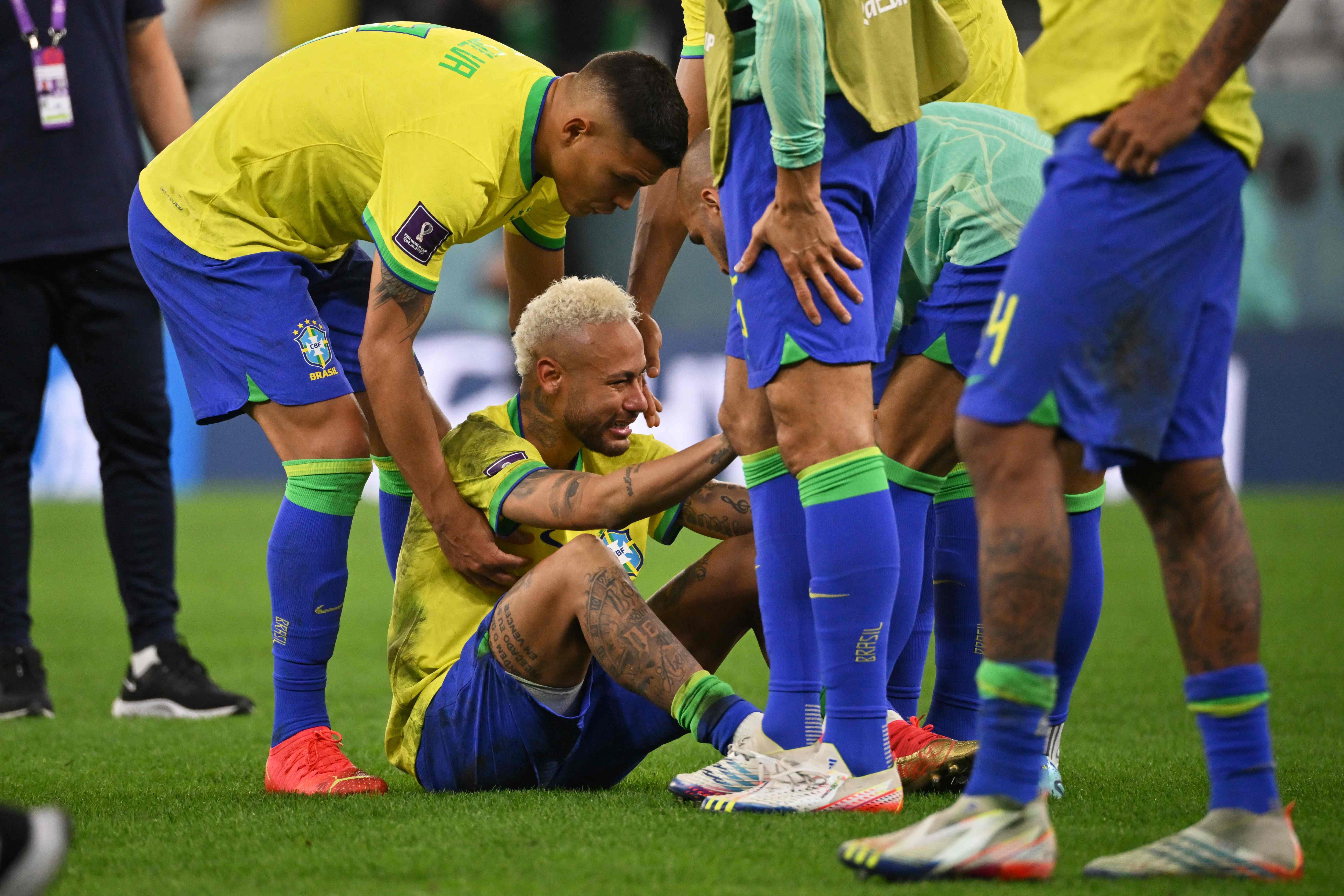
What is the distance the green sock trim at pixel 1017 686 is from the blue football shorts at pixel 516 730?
0.86 m

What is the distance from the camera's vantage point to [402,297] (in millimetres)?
2885

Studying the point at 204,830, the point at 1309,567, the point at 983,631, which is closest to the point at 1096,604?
the point at 983,631

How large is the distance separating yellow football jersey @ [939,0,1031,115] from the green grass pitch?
61.4 inches

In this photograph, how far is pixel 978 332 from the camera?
2.80 m

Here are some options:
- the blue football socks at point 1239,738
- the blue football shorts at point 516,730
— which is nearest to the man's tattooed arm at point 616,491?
the blue football shorts at point 516,730

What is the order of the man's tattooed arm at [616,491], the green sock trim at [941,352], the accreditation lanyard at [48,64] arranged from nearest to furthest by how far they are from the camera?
the man's tattooed arm at [616,491] < the green sock trim at [941,352] < the accreditation lanyard at [48,64]

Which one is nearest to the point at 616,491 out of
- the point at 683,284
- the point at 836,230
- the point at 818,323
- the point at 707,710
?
the point at 707,710

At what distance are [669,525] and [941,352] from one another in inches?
28.2

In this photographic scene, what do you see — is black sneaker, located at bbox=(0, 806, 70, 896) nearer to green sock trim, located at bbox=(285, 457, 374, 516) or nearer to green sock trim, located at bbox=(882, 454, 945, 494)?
green sock trim, located at bbox=(285, 457, 374, 516)

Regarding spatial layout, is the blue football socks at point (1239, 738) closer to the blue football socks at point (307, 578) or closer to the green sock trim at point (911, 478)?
the green sock trim at point (911, 478)

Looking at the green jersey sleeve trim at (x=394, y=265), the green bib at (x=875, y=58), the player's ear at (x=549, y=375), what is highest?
the green bib at (x=875, y=58)

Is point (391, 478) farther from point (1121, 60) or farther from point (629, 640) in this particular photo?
point (1121, 60)

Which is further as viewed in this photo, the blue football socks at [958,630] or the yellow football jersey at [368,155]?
the blue football socks at [958,630]

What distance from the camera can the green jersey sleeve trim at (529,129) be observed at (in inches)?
116
